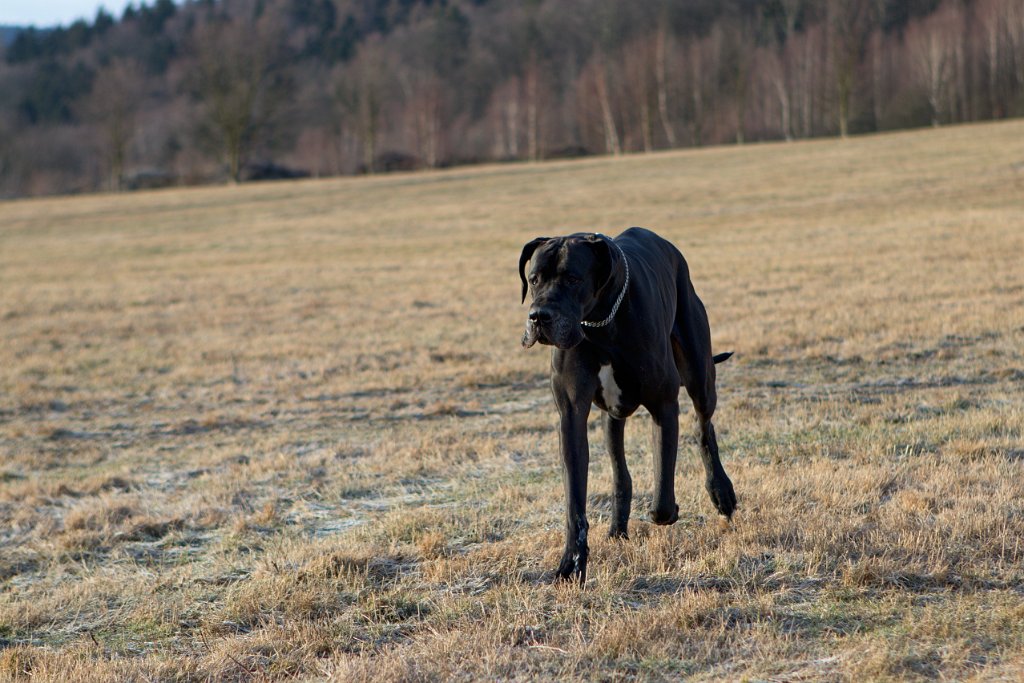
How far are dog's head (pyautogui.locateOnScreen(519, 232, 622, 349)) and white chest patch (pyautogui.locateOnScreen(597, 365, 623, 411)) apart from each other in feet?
1.10

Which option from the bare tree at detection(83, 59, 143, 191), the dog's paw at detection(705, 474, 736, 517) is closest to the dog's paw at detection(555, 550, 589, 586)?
the dog's paw at detection(705, 474, 736, 517)

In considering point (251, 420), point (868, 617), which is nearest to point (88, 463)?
point (251, 420)

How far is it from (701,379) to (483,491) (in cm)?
169

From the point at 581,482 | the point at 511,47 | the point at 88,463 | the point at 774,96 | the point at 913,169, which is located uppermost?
the point at 511,47

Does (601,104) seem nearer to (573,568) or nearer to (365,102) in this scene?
(365,102)

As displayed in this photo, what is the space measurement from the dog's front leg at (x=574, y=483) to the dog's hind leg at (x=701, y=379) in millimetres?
913

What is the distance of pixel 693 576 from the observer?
4.48 m

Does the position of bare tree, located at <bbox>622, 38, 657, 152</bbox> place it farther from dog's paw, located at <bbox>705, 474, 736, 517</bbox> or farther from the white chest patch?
the white chest patch

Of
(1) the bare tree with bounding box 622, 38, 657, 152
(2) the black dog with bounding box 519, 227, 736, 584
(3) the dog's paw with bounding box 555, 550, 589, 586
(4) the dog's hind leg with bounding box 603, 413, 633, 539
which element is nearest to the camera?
(2) the black dog with bounding box 519, 227, 736, 584

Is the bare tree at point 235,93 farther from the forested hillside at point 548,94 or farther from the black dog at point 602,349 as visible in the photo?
the black dog at point 602,349

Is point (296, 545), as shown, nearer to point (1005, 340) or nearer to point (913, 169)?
point (1005, 340)

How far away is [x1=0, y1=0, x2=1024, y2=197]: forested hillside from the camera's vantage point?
208ft

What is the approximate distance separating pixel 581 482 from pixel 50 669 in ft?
7.44

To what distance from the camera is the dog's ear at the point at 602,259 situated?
4.26 metres
